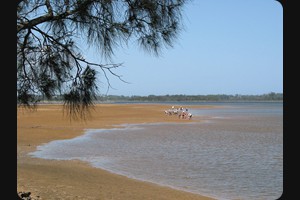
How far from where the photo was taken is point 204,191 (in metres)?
7.83

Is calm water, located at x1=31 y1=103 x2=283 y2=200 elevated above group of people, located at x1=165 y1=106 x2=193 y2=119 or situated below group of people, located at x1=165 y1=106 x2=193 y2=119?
below

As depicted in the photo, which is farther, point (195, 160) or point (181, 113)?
point (181, 113)

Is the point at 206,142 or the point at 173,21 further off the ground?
the point at 173,21

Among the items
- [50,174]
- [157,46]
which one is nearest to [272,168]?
[50,174]

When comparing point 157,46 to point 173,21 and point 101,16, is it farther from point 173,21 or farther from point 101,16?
point 101,16

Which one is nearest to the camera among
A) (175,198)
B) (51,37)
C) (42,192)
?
(51,37)

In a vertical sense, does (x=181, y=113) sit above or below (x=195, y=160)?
above

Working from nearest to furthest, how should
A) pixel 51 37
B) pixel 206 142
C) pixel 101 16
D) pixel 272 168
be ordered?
pixel 101 16
pixel 51 37
pixel 272 168
pixel 206 142

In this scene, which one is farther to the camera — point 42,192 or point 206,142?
point 206,142

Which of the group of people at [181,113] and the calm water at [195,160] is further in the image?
the group of people at [181,113]

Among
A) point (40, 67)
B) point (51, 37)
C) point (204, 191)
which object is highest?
point (51, 37)

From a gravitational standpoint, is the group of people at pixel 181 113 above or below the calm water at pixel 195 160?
above

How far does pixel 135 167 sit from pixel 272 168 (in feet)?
12.2

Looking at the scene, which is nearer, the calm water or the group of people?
the calm water
